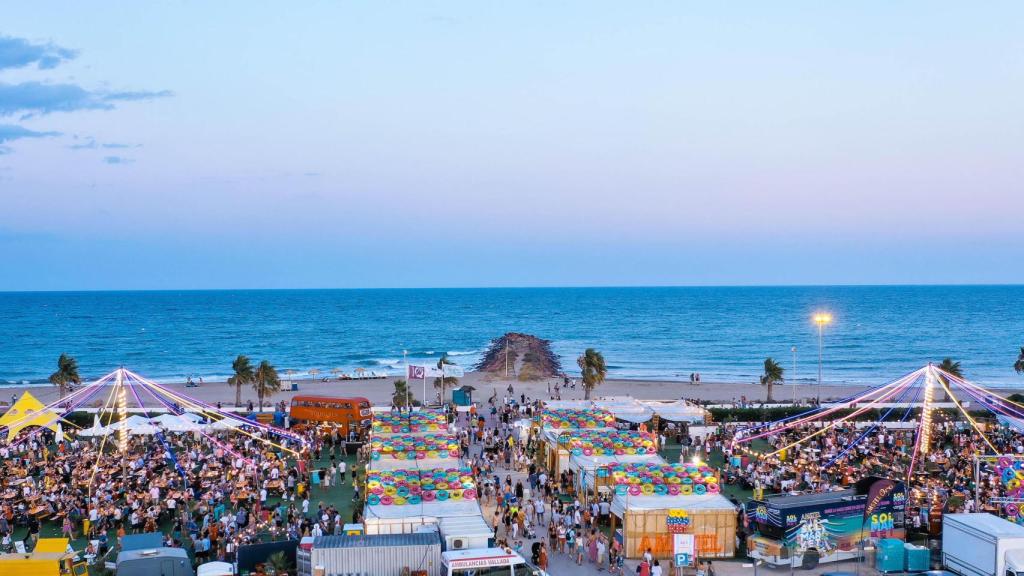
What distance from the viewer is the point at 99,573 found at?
2005 cm

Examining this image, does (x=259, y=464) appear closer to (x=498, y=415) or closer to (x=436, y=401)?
(x=498, y=415)

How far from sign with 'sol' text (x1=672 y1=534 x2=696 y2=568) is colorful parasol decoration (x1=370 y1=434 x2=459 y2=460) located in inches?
362

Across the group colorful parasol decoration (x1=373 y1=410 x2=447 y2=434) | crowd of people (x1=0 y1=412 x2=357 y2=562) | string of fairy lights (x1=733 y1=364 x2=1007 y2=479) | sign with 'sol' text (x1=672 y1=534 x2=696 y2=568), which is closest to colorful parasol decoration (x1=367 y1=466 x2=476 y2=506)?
crowd of people (x1=0 y1=412 x2=357 y2=562)

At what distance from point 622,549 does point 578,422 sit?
9.72 metres

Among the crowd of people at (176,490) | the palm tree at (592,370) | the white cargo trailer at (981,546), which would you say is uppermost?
the palm tree at (592,370)

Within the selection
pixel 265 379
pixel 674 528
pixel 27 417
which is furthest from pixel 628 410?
pixel 27 417

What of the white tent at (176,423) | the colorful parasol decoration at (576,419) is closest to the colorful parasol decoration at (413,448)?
the colorful parasol decoration at (576,419)

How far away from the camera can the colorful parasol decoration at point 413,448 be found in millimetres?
26312

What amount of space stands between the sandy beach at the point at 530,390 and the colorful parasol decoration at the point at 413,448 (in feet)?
69.3

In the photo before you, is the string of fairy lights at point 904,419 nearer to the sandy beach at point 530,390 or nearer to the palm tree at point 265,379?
the sandy beach at point 530,390

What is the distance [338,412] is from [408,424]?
7.38m

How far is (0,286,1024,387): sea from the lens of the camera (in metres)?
83.2

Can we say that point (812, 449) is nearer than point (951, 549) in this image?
No

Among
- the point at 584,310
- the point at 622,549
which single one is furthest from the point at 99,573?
the point at 584,310
